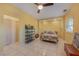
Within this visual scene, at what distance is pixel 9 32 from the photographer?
6.98 feet

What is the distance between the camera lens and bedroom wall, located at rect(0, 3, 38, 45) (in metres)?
2.04

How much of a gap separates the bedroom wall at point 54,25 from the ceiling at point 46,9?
9 cm

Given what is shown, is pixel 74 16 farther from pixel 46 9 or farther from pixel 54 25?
pixel 46 9

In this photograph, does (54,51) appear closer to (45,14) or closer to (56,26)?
(56,26)

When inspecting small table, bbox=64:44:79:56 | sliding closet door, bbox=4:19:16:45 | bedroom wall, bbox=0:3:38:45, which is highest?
bedroom wall, bbox=0:3:38:45

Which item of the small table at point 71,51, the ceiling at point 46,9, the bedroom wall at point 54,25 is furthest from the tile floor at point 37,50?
the ceiling at point 46,9

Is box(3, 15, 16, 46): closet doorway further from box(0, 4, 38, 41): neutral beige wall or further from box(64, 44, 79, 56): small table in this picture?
box(64, 44, 79, 56): small table

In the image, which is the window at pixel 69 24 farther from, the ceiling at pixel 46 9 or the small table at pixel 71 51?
the small table at pixel 71 51

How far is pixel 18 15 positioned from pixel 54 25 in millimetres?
755

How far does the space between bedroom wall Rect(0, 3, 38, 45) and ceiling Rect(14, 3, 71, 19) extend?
0.08m

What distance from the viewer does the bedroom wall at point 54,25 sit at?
214cm

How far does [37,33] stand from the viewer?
2199mm

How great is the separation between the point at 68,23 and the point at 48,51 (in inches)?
27.7

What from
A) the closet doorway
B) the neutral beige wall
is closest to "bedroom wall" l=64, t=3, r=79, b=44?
the neutral beige wall
